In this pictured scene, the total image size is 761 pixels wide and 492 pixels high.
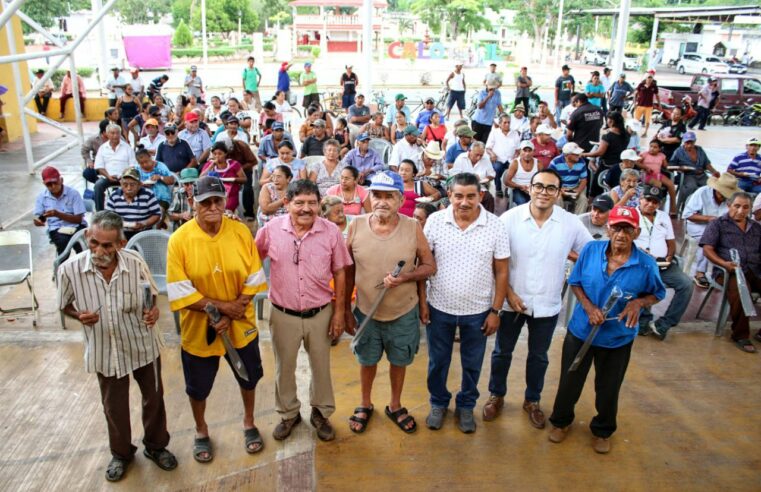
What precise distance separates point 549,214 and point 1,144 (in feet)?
45.0

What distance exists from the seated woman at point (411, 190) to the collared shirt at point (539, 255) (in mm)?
2464

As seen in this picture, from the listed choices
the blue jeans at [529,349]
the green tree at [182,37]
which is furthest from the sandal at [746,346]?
the green tree at [182,37]

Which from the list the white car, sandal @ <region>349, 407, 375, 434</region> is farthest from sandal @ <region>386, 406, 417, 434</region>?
the white car

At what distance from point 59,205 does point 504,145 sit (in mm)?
6043

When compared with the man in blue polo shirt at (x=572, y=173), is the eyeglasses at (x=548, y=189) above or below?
above

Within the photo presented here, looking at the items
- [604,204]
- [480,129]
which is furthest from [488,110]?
[604,204]

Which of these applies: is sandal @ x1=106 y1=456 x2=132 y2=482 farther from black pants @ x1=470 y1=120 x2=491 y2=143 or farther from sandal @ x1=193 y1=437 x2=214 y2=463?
black pants @ x1=470 y1=120 x2=491 y2=143

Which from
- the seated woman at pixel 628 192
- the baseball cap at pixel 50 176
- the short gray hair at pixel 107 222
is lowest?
the seated woman at pixel 628 192

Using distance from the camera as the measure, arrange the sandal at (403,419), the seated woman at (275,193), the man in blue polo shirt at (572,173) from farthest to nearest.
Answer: the man in blue polo shirt at (572,173), the seated woman at (275,193), the sandal at (403,419)

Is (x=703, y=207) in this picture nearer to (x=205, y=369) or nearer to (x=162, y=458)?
(x=205, y=369)

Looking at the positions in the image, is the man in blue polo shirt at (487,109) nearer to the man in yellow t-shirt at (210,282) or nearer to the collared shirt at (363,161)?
the collared shirt at (363,161)

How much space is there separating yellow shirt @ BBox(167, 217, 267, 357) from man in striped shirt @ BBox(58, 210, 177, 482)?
0.64 ft

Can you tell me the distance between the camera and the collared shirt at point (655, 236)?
548cm

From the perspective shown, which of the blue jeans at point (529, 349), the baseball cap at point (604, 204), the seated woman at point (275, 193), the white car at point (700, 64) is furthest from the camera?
the white car at point (700, 64)
